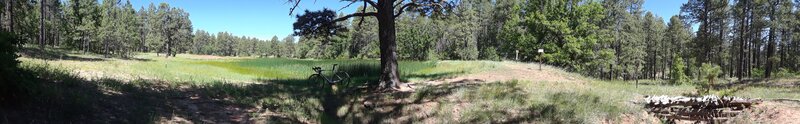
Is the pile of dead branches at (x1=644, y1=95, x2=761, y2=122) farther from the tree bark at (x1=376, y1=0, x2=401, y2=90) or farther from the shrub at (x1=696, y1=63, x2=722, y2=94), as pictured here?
the tree bark at (x1=376, y1=0, x2=401, y2=90)

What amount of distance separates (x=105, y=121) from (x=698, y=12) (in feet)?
134

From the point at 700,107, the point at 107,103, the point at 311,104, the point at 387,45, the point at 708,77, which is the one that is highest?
the point at 387,45

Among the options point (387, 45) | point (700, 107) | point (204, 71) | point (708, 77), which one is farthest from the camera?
point (204, 71)

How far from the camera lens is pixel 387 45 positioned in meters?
12.7

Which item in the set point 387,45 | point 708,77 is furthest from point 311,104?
point 708,77

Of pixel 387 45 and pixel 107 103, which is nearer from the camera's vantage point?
pixel 107 103

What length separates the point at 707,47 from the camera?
36688 mm

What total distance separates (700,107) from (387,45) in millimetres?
7268

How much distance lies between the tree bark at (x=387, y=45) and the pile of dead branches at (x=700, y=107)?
20.1ft

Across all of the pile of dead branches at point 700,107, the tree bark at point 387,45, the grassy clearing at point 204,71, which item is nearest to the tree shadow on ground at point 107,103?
the grassy clearing at point 204,71

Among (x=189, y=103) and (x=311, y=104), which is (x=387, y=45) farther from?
(x=189, y=103)

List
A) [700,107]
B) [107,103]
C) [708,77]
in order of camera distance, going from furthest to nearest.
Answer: [708,77]
[700,107]
[107,103]

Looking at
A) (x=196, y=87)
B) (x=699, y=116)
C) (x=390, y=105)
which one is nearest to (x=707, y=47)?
(x=699, y=116)

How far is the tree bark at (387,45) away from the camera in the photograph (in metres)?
12.5
